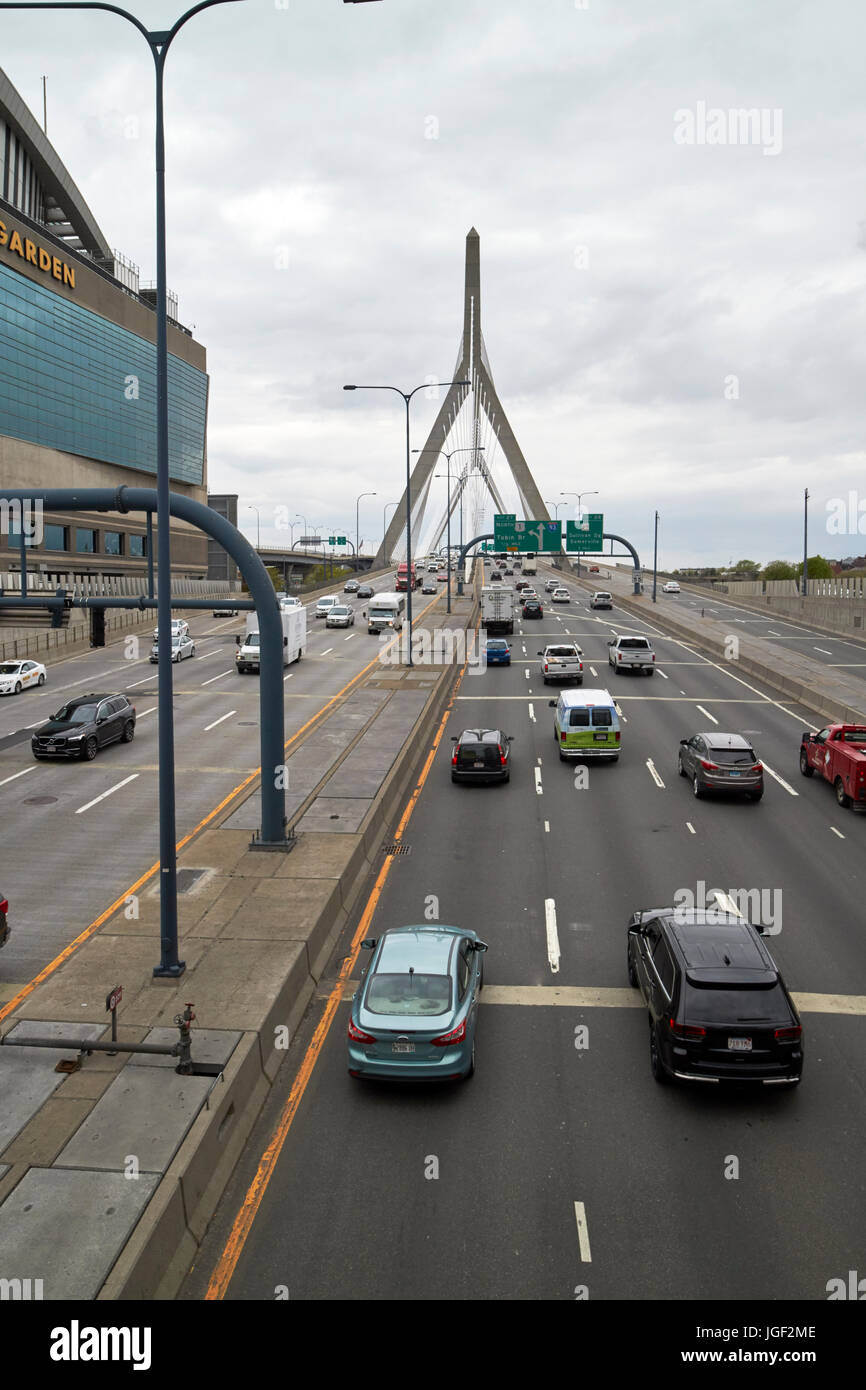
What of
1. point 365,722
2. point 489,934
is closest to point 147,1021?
point 489,934

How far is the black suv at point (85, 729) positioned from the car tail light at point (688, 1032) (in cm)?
2114

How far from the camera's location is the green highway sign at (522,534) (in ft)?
251

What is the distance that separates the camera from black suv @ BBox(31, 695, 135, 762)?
26984mm

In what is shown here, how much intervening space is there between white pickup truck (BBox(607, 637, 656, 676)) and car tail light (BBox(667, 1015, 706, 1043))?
33356mm

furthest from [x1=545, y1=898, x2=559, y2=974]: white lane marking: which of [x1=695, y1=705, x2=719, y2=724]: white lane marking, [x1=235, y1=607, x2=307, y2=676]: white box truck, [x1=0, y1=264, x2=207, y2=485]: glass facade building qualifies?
[x1=0, y1=264, x2=207, y2=485]: glass facade building

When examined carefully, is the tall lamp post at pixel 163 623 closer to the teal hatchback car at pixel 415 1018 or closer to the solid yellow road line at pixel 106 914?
Answer: the solid yellow road line at pixel 106 914

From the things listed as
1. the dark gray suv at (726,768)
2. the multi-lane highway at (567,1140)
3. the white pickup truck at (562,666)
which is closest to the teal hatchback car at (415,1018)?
the multi-lane highway at (567,1140)

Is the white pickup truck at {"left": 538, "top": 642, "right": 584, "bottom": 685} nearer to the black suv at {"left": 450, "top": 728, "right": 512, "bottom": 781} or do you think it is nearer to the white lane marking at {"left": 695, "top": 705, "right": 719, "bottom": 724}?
the white lane marking at {"left": 695, "top": 705, "right": 719, "bottom": 724}

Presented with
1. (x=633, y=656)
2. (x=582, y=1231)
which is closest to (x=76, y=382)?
(x=633, y=656)

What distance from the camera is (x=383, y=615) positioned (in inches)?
2384

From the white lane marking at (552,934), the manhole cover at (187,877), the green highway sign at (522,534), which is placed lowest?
the white lane marking at (552,934)

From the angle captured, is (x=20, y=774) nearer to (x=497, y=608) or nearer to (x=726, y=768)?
(x=726, y=768)

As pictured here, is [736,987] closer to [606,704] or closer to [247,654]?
[606,704]
